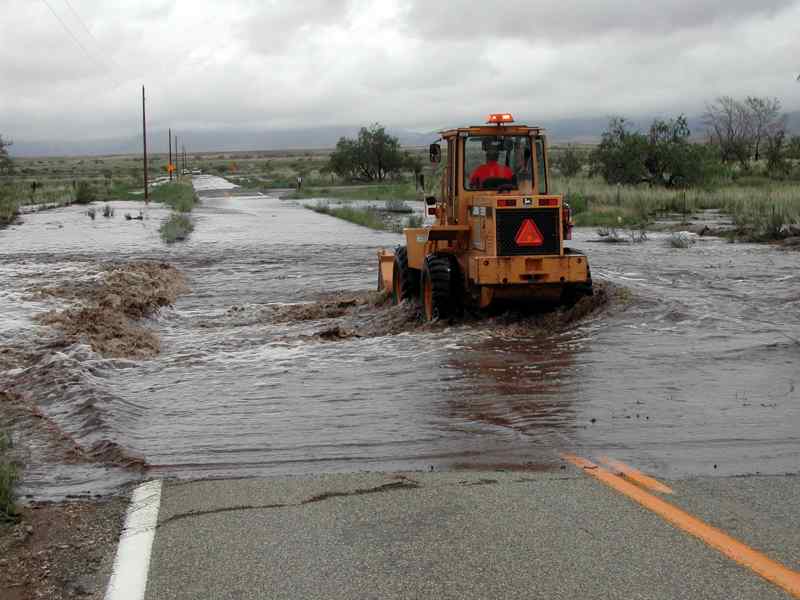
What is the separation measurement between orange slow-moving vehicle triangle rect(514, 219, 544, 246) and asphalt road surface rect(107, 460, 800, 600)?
6572 mm

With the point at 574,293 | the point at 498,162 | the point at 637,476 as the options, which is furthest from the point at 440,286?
the point at 637,476

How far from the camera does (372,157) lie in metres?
77.2

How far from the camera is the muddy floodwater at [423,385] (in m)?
6.93

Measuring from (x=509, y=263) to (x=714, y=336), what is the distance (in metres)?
2.67

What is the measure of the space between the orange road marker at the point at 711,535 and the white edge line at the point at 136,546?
106 inches

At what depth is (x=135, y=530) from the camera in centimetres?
537

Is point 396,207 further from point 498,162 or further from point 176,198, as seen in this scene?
point 498,162

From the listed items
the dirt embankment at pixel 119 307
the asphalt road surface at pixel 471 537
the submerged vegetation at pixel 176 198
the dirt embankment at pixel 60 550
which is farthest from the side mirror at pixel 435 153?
the submerged vegetation at pixel 176 198

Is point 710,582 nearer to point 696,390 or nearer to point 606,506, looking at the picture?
point 606,506

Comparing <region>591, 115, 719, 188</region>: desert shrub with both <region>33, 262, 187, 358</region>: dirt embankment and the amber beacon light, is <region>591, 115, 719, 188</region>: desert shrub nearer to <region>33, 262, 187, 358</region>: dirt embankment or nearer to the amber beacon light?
<region>33, 262, 187, 358</region>: dirt embankment

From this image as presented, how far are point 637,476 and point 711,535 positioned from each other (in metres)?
1.17

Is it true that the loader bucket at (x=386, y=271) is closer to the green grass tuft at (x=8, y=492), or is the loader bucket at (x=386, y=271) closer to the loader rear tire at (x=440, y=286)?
the loader rear tire at (x=440, y=286)

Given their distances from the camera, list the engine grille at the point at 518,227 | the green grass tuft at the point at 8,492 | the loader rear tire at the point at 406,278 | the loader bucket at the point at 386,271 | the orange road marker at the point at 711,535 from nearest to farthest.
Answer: the orange road marker at the point at 711,535 < the green grass tuft at the point at 8,492 < the engine grille at the point at 518,227 < the loader rear tire at the point at 406,278 < the loader bucket at the point at 386,271

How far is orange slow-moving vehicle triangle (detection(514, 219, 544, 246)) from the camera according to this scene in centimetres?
1264
